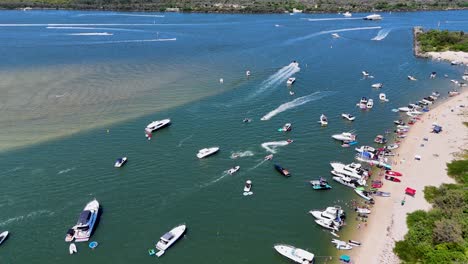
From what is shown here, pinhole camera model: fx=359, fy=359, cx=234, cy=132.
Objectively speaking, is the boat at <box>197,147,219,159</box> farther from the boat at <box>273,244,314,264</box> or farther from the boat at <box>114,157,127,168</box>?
the boat at <box>273,244,314,264</box>

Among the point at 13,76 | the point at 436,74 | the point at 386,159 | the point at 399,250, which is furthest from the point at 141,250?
the point at 436,74

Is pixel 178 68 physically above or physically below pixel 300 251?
above

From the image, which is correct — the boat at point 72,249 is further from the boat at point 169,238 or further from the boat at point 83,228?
the boat at point 169,238

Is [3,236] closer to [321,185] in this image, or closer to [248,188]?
[248,188]

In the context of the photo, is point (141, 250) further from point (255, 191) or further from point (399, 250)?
point (399, 250)

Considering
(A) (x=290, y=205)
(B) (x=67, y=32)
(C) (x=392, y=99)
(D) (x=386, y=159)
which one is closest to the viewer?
(A) (x=290, y=205)

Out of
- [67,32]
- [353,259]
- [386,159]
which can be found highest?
[67,32]

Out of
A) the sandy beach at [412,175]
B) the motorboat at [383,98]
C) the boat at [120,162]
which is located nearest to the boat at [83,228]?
the boat at [120,162]
